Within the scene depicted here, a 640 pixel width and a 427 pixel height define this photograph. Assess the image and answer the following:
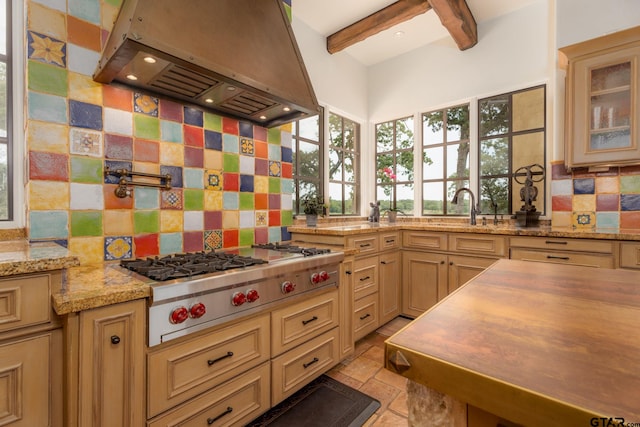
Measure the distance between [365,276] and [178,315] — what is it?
5.44ft

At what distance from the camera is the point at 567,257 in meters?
2.14

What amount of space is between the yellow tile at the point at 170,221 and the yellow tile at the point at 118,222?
166 millimetres

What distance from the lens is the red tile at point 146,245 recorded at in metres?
1.66

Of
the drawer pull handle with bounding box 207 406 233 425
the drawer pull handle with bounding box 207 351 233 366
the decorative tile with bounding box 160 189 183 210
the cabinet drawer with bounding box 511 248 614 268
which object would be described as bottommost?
the drawer pull handle with bounding box 207 406 233 425

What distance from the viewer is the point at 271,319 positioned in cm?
152

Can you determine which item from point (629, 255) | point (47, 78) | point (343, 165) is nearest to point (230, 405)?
point (47, 78)

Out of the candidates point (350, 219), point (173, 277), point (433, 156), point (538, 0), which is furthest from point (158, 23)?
point (538, 0)

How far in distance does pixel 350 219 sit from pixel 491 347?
3.09 metres

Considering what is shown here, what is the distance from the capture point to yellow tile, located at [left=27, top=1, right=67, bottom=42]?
1.36 meters


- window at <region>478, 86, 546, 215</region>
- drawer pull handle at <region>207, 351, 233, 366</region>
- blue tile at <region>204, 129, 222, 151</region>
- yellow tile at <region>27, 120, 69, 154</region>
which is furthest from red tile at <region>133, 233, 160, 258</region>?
window at <region>478, 86, 546, 215</region>

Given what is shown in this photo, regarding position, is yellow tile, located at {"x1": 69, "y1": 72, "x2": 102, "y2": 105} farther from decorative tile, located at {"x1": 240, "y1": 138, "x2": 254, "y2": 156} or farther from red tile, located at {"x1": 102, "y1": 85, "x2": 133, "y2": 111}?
decorative tile, located at {"x1": 240, "y1": 138, "x2": 254, "y2": 156}

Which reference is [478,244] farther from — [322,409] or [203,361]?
[203,361]

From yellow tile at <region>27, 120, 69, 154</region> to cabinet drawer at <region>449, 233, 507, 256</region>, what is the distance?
2771mm

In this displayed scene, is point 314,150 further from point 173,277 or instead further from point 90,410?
point 90,410
